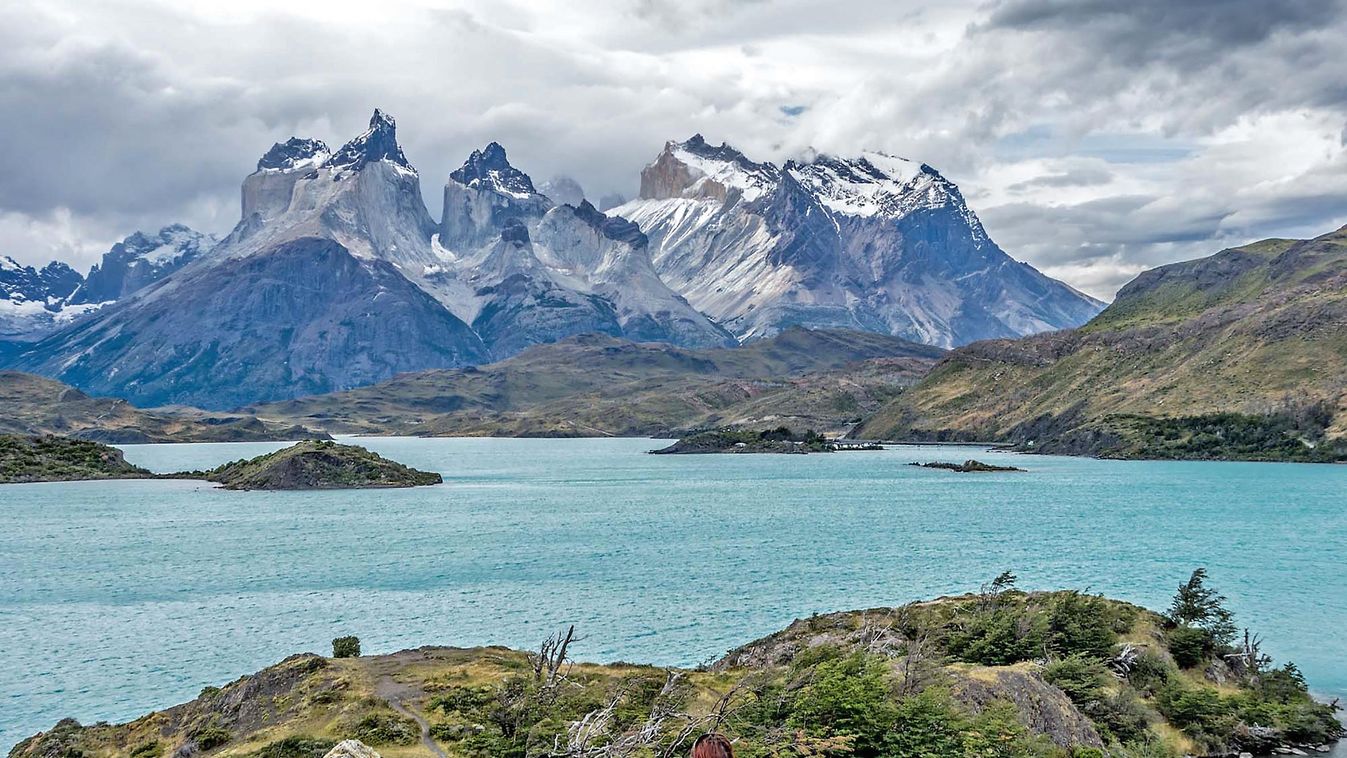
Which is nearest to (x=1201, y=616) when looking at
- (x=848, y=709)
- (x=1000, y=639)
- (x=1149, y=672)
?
(x=1149, y=672)

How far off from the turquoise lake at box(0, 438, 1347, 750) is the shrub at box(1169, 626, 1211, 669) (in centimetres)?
862

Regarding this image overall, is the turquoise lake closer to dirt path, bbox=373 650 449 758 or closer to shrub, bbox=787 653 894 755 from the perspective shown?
dirt path, bbox=373 650 449 758

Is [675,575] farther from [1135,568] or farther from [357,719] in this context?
[357,719]

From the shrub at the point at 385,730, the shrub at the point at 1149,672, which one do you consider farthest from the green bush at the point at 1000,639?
the shrub at the point at 385,730

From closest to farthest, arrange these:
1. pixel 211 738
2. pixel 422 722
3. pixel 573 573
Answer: pixel 422 722, pixel 211 738, pixel 573 573

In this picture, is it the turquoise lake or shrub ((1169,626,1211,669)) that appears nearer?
shrub ((1169,626,1211,669))

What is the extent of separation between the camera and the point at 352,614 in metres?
88.4

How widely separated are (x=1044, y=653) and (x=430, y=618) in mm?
54132

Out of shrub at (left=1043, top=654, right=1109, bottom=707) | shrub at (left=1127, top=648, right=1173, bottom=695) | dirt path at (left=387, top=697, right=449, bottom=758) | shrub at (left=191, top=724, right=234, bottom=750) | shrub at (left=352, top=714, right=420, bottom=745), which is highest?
shrub at (left=1043, top=654, right=1109, bottom=707)

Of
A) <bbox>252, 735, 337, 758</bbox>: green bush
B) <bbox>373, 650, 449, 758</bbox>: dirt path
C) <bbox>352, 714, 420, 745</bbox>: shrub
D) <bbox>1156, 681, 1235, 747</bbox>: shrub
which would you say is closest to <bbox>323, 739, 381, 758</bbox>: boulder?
<bbox>252, 735, 337, 758</bbox>: green bush

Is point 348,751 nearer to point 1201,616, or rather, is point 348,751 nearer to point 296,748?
point 296,748

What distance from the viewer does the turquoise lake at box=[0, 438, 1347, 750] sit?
72.8 metres

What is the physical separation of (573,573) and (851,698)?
79523 mm

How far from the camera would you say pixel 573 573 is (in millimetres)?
108375
